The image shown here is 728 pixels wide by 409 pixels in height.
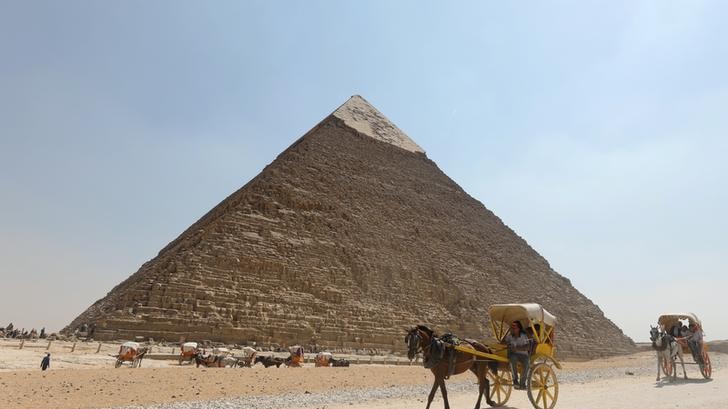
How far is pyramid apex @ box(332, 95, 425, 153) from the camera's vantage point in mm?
36969

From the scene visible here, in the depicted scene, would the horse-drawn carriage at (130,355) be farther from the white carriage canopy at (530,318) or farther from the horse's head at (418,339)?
the white carriage canopy at (530,318)

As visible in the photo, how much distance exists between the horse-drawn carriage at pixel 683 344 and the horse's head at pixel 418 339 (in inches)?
302

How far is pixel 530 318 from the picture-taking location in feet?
21.5

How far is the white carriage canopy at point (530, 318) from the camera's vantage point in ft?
21.5

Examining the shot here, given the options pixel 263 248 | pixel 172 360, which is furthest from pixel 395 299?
pixel 172 360

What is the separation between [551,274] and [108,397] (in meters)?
36.7

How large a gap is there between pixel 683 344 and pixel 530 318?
22.3 ft

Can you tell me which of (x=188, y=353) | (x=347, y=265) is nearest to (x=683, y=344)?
(x=188, y=353)

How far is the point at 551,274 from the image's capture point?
126 feet

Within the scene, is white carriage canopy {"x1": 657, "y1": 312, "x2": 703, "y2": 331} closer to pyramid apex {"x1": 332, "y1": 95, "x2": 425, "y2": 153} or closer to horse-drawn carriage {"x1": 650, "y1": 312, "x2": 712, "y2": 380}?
horse-drawn carriage {"x1": 650, "y1": 312, "x2": 712, "y2": 380}

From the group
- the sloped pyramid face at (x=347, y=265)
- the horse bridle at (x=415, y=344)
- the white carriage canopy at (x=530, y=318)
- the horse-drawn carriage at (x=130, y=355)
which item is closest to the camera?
the horse bridle at (x=415, y=344)

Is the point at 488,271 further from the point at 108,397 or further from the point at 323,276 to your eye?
the point at 108,397

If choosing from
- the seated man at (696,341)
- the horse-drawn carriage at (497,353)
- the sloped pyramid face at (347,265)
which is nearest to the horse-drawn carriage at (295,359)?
the sloped pyramid face at (347,265)

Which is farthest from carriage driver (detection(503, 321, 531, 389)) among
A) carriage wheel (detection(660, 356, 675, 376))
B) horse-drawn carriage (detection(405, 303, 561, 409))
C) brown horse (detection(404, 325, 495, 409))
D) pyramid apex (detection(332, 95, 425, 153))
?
pyramid apex (detection(332, 95, 425, 153))
